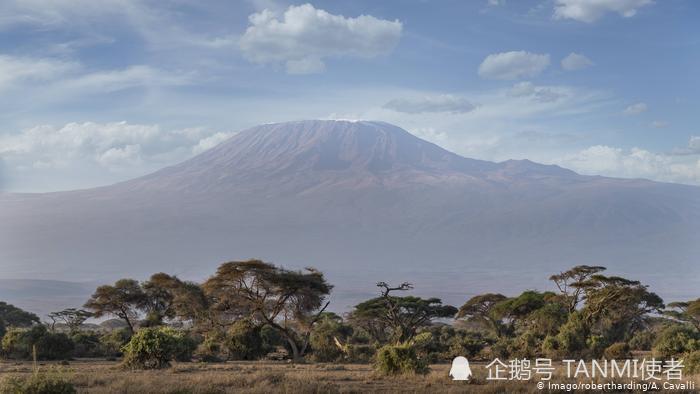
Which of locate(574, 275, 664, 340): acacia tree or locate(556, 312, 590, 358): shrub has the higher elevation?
locate(574, 275, 664, 340): acacia tree

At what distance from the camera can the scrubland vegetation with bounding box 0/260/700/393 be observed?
63.8 feet

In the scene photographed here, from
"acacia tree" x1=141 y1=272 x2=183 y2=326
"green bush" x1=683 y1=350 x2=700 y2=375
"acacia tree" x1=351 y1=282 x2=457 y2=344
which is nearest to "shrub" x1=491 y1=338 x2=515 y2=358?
"acacia tree" x1=351 y1=282 x2=457 y2=344

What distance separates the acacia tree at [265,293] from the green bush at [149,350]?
296 inches

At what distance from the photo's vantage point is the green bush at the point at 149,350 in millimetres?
23938

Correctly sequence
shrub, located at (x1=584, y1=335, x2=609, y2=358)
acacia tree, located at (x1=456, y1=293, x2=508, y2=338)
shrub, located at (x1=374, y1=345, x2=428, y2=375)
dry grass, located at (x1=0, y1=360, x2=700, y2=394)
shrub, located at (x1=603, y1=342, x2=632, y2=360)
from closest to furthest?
1. dry grass, located at (x1=0, y1=360, x2=700, y2=394)
2. shrub, located at (x1=374, y1=345, x2=428, y2=375)
3. shrub, located at (x1=603, y1=342, x2=632, y2=360)
4. shrub, located at (x1=584, y1=335, x2=609, y2=358)
5. acacia tree, located at (x1=456, y1=293, x2=508, y2=338)

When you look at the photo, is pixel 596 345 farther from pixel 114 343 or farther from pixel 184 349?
pixel 114 343

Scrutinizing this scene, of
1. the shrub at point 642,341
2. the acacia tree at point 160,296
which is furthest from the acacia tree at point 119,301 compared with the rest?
the shrub at point 642,341

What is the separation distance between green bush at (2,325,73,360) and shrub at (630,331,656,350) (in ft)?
90.3

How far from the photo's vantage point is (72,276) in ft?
604

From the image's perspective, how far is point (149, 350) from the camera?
2398 centimetres

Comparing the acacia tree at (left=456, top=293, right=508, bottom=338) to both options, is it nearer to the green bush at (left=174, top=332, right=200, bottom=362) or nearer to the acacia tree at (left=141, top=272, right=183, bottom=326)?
the acacia tree at (left=141, top=272, right=183, bottom=326)

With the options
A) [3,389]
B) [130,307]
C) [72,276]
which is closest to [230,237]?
[72,276]

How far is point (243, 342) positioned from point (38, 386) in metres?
17.6

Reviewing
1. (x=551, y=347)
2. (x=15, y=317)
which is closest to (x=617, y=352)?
(x=551, y=347)
